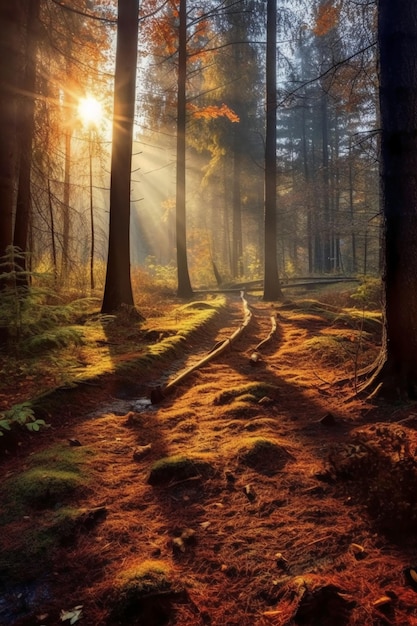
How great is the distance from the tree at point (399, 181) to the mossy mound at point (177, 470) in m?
2.75

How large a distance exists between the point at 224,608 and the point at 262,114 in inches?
1296

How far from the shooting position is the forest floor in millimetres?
2373

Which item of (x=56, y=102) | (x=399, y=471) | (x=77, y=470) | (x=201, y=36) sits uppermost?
(x=201, y=36)

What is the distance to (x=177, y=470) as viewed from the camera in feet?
12.7

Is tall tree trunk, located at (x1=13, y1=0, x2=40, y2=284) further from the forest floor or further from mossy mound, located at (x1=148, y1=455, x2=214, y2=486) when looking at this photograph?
mossy mound, located at (x1=148, y1=455, x2=214, y2=486)

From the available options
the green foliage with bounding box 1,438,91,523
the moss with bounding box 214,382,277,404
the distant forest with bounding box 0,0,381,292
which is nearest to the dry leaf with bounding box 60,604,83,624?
the green foliage with bounding box 1,438,91,523

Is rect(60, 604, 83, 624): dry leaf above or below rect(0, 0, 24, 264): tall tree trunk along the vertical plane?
below

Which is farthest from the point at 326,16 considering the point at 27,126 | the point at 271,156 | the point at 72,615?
the point at 72,615

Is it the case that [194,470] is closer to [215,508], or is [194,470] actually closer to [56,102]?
[215,508]

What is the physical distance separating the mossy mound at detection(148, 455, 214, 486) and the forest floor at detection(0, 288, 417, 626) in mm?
13

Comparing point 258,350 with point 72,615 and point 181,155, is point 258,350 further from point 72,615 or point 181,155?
point 181,155

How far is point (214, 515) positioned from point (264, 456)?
0.99 metres

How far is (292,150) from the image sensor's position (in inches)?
1620

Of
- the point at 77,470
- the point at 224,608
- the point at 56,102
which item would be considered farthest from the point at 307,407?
the point at 56,102
